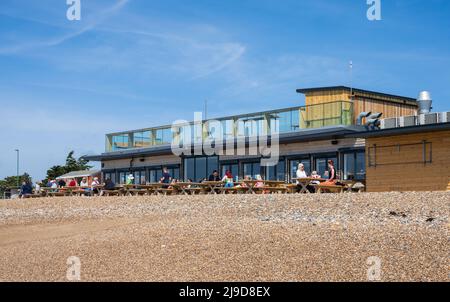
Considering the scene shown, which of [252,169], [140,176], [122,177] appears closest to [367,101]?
[252,169]

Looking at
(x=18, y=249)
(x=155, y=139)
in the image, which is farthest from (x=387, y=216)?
(x=155, y=139)

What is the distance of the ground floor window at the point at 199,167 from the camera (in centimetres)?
3503

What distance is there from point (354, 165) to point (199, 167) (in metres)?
9.78

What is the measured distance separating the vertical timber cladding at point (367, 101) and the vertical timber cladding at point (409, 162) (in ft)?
13.8

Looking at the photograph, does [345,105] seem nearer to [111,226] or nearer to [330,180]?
[330,180]

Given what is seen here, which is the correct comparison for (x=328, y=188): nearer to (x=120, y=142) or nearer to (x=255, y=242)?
(x=255, y=242)

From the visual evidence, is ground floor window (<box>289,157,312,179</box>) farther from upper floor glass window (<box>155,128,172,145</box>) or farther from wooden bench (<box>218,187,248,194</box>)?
upper floor glass window (<box>155,128,172,145</box>)

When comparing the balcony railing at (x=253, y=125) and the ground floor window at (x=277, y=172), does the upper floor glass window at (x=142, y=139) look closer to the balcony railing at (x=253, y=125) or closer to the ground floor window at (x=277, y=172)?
the balcony railing at (x=253, y=125)

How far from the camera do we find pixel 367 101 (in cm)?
3114

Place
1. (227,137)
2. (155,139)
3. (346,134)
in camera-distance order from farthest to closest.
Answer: (155,139)
(227,137)
(346,134)
